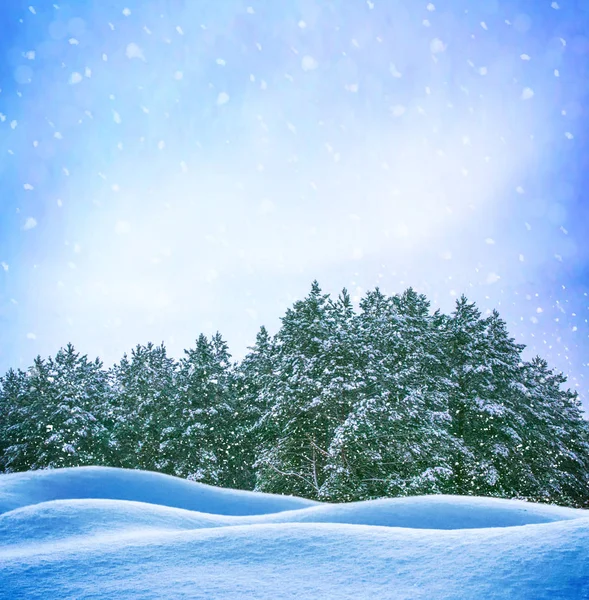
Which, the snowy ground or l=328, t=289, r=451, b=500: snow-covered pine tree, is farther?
l=328, t=289, r=451, b=500: snow-covered pine tree

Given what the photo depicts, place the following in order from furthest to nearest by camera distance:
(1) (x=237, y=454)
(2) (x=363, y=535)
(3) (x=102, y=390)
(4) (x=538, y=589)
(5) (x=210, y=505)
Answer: (3) (x=102, y=390) → (1) (x=237, y=454) → (5) (x=210, y=505) → (2) (x=363, y=535) → (4) (x=538, y=589)

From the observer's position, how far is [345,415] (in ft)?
62.6

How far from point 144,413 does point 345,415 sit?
13.9 meters

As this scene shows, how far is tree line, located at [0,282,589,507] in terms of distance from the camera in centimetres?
1841

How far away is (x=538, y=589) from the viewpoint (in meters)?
2.17

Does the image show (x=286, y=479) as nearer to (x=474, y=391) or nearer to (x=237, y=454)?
(x=237, y=454)

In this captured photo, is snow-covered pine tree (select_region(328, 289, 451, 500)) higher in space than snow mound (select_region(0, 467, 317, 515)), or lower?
higher

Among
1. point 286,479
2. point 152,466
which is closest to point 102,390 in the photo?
point 152,466

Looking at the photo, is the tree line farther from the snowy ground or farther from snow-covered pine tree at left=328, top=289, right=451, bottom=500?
the snowy ground

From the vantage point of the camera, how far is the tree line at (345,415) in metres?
18.4

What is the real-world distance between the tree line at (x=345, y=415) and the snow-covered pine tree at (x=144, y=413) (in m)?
0.09

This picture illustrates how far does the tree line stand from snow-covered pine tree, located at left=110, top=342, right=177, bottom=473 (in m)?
0.09

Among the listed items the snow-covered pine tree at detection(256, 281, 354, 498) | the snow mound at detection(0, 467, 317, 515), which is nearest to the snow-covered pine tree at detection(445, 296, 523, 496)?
the snow-covered pine tree at detection(256, 281, 354, 498)

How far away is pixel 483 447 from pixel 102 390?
990 inches
